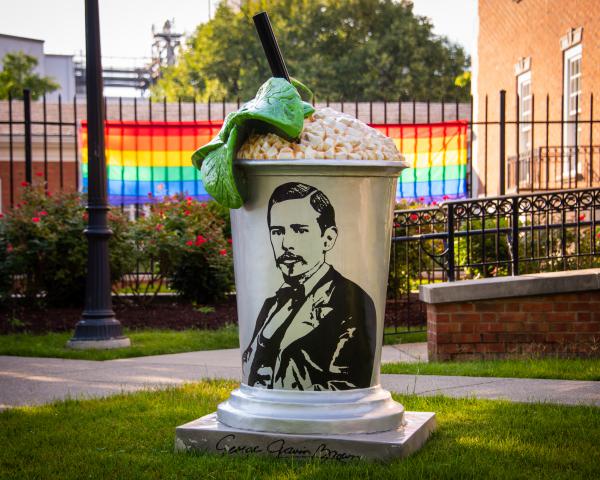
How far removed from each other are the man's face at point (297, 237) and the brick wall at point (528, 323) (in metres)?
3.58

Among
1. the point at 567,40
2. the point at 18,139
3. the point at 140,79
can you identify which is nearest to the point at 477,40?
the point at 567,40

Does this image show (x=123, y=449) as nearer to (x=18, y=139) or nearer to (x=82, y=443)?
(x=82, y=443)

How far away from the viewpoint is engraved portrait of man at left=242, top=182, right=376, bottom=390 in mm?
4016

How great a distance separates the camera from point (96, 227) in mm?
8562

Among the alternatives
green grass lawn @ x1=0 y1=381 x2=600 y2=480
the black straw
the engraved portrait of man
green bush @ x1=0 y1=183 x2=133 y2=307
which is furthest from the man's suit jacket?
green bush @ x1=0 y1=183 x2=133 y2=307

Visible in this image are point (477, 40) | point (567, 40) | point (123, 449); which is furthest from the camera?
point (477, 40)

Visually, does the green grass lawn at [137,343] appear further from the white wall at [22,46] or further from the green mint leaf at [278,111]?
the white wall at [22,46]

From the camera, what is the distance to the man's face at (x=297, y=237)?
4.01 metres

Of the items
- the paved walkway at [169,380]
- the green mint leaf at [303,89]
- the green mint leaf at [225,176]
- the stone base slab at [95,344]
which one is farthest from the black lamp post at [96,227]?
the green mint leaf at [225,176]

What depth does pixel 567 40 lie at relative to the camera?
18.8m

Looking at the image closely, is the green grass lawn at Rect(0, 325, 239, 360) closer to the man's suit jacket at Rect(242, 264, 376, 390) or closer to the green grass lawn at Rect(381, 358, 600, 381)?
the green grass lawn at Rect(381, 358, 600, 381)

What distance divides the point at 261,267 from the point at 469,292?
3628 millimetres

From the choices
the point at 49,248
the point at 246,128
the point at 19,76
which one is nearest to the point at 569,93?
the point at 49,248

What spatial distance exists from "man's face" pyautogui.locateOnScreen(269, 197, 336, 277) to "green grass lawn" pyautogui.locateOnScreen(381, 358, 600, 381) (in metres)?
3.01
